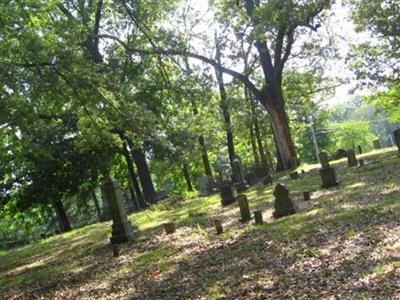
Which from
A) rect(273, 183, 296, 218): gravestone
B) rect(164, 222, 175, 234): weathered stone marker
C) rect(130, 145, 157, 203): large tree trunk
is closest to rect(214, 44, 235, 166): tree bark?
rect(130, 145, 157, 203): large tree trunk

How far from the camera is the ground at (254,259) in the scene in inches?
259

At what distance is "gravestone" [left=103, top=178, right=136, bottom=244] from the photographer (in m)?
14.6

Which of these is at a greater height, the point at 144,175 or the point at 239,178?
the point at 144,175

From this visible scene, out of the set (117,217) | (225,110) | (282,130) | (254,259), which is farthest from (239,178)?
(254,259)

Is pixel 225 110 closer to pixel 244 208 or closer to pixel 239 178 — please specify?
pixel 239 178

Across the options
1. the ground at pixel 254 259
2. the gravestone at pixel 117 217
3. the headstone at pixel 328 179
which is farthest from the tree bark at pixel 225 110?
the gravestone at pixel 117 217

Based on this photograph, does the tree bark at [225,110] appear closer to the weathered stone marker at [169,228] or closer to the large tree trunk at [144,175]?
the large tree trunk at [144,175]

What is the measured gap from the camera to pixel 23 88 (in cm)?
1270

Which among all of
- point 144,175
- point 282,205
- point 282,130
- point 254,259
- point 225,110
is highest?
point 225,110

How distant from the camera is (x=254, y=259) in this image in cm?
858

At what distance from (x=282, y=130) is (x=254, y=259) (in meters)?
19.6

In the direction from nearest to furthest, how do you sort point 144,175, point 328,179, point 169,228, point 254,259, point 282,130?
point 254,259, point 169,228, point 328,179, point 282,130, point 144,175

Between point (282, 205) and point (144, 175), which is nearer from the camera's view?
point (282, 205)

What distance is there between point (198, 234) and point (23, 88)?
6103mm
